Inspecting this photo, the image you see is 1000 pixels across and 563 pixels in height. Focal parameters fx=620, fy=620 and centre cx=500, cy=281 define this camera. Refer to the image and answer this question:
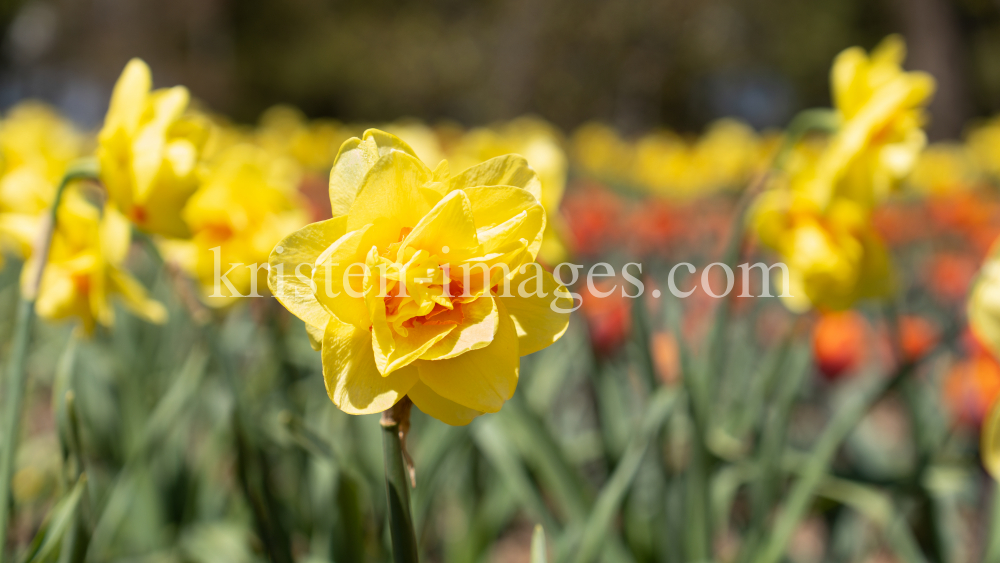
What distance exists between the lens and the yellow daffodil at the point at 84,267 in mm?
1060

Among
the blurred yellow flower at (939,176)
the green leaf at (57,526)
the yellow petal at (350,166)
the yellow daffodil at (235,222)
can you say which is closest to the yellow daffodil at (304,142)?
the yellow daffodil at (235,222)

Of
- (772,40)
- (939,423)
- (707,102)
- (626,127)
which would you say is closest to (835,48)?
(772,40)

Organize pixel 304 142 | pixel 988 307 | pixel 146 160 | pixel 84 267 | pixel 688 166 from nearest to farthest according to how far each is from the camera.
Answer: pixel 988 307 → pixel 146 160 → pixel 84 267 → pixel 304 142 → pixel 688 166

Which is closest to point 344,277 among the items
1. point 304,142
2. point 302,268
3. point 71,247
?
point 302,268

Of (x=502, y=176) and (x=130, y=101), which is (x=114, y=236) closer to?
(x=130, y=101)

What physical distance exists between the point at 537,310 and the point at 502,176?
133mm

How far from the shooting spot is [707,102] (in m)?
19.8

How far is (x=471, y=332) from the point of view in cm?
54

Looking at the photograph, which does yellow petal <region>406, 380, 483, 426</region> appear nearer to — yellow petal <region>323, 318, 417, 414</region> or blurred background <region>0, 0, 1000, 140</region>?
yellow petal <region>323, 318, 417, 414</region>

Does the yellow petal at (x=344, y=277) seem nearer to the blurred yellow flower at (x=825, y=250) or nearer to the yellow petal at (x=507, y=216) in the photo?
the yellow petal at (x=507, y=216)

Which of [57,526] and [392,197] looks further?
[57,526]

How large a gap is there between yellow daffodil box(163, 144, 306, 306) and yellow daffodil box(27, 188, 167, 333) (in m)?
0.20

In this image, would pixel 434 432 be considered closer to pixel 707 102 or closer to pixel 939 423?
pixel 939 423

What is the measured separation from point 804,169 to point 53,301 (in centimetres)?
143
